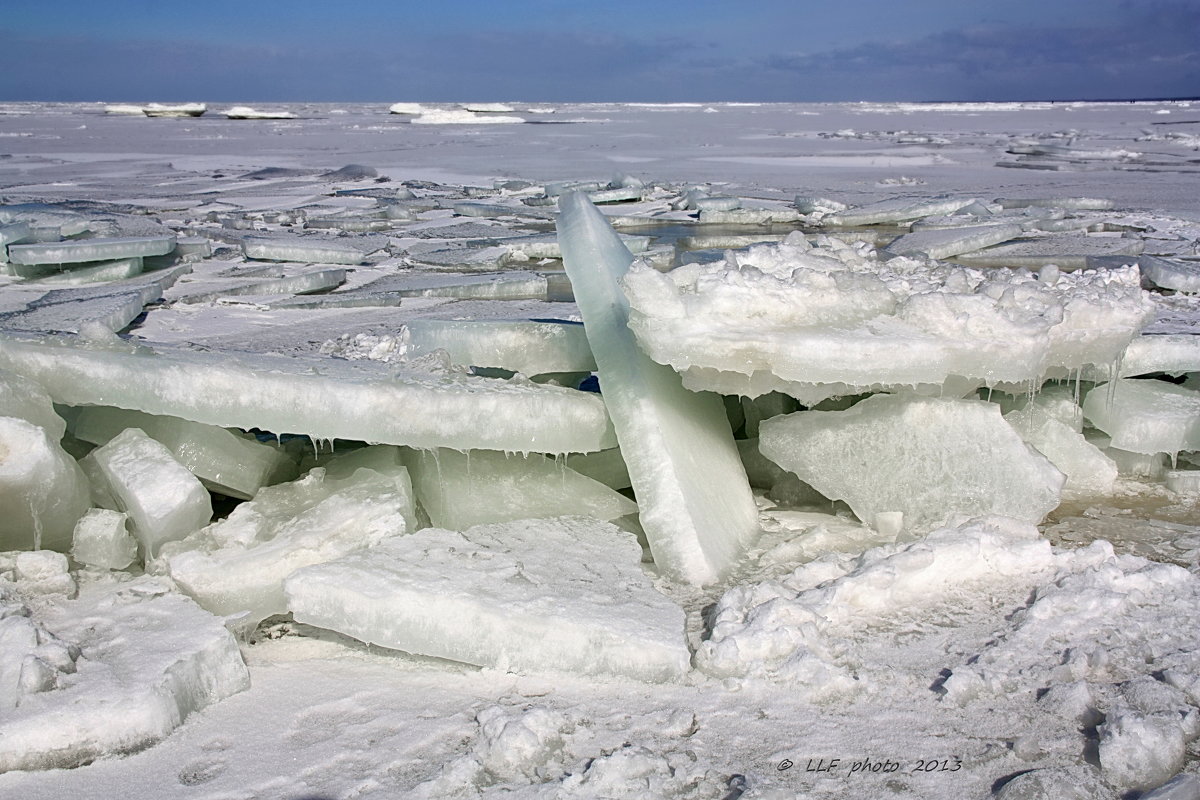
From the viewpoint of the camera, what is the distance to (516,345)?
8.86 ft

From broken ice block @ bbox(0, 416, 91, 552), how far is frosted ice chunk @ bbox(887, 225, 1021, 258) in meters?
4.95

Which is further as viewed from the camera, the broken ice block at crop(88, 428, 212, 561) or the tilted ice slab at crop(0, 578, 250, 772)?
the broken ice block at crop(88, 428, 212, 561)

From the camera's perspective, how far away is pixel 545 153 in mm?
16531

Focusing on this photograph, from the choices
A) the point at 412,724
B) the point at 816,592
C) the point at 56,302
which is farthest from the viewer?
the point at 56,302

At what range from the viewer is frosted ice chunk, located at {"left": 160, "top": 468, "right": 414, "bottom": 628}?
5.98 feet

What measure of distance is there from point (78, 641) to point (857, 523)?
1.68 m

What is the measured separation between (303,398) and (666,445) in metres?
0.79


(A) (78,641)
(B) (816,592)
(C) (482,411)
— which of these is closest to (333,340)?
(C) (482,411)

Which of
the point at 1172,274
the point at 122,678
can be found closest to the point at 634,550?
the point at 122,678

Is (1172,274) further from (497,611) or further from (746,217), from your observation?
(497,611)

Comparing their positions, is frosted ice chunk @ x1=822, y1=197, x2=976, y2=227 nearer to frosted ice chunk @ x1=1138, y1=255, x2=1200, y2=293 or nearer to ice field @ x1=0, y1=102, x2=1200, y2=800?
frosted ice chunk @ x1=1138, y1=255, x2=1200, y2=293

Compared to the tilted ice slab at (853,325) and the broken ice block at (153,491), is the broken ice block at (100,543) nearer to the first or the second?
the broken ice block at (153,491)

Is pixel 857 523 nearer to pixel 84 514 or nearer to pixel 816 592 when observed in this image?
pixel 816 592

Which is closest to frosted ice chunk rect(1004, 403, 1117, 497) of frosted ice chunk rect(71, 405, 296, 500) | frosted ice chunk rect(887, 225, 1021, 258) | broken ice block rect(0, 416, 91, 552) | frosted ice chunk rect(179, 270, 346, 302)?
frosted ice chunk rect(71, 405, 296, 500)
